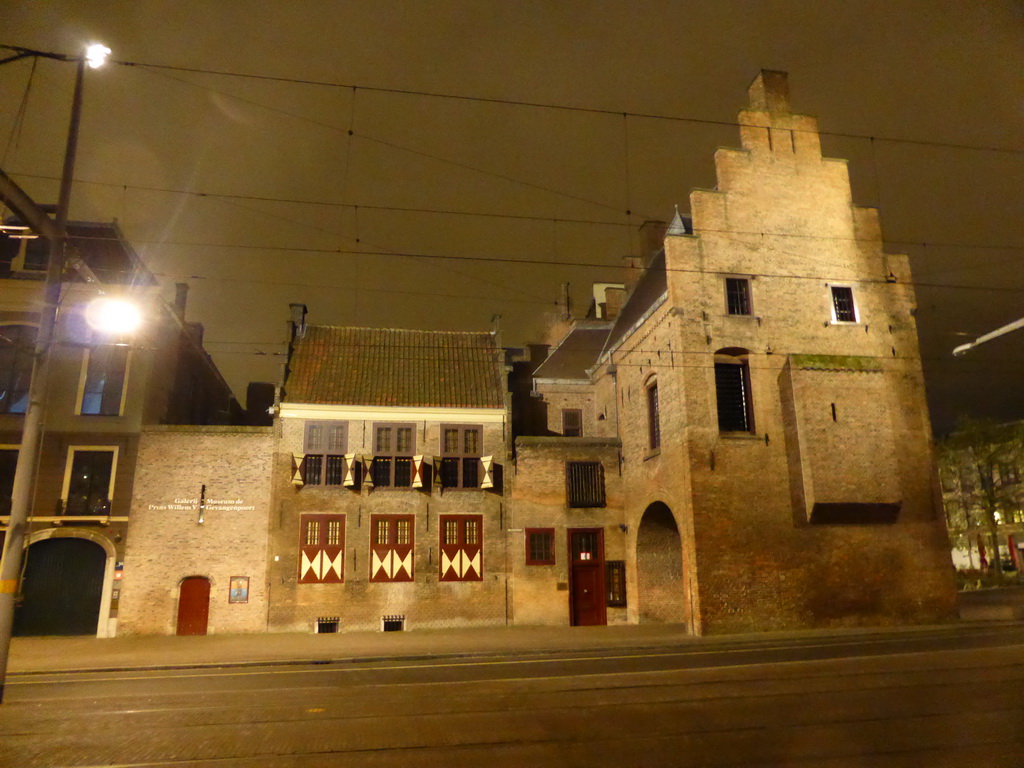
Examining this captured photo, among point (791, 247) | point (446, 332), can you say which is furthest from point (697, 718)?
point (446, 332)

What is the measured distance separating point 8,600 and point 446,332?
58.7ft

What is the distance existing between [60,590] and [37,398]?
11.7m

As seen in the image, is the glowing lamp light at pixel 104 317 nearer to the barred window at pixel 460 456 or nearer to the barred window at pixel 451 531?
the barred window at pixel 460 456

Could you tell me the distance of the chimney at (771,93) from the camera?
23.3 m

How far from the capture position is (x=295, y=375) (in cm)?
2431

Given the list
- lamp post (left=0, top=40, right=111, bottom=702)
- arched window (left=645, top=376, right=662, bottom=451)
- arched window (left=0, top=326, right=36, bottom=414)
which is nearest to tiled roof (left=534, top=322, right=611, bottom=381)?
arched window (left=645, top=376, right=662, bottom=451)

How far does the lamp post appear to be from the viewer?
11.8 metres

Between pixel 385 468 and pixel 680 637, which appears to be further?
pixel 385 468

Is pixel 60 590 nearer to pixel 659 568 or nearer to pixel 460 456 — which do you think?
pixel 460 456

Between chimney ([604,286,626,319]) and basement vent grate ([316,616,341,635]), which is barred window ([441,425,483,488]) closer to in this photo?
basement vent grate ([316,616,341,635])

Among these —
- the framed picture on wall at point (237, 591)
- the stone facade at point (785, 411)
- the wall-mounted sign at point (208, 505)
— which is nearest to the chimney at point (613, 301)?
the stone facade at point (785, 411)

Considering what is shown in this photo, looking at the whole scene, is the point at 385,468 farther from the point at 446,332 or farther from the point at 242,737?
the point at 242,737

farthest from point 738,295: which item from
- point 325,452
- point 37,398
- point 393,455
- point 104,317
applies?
point 104,317

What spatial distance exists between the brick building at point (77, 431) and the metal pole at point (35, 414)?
339 inches
